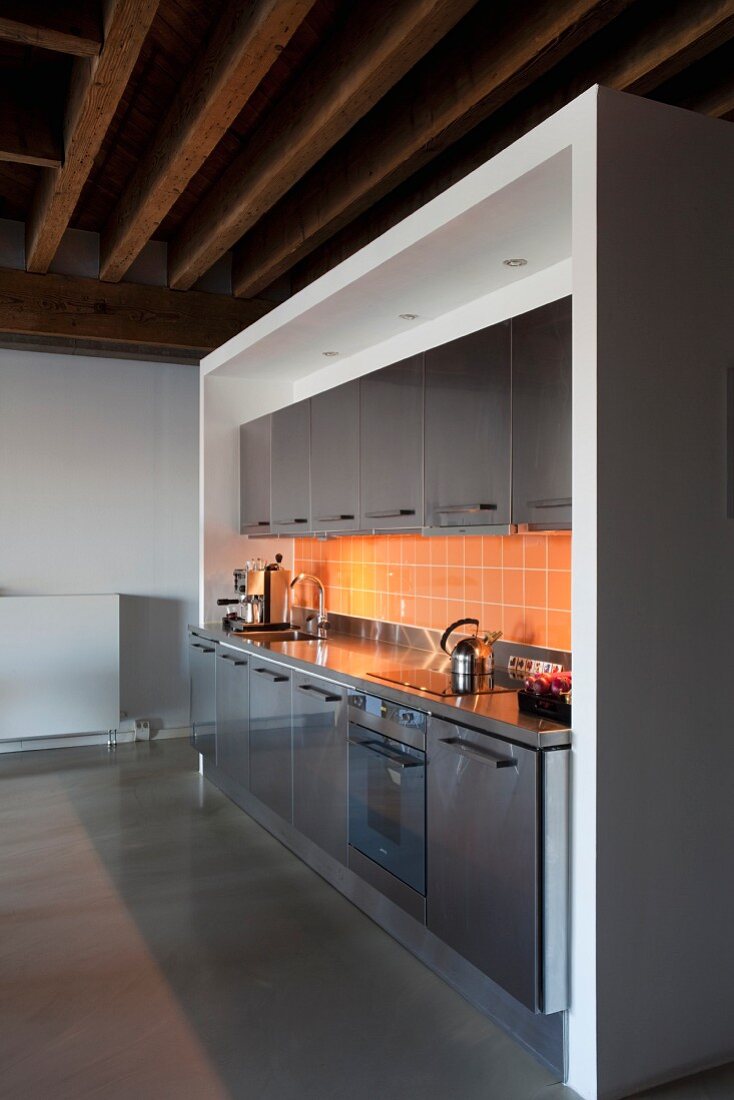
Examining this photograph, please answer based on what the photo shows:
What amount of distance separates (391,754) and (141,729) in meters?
3.73

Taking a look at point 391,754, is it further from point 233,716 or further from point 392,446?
point 233,716

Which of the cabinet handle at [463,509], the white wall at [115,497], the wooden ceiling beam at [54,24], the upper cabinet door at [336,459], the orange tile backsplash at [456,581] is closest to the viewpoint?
the wooden ceiling beam at [54,24]

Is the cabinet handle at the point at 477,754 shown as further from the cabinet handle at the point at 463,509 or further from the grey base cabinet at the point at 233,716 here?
the grey base cabinet at the point at 233,716

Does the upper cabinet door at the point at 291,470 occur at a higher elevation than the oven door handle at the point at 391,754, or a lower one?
higher

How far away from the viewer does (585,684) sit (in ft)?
7.40

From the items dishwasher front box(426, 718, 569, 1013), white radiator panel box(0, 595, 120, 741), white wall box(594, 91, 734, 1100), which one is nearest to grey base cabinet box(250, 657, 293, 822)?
dishwasher front box(426, 718, 569, 1013)

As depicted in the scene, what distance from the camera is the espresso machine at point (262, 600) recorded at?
515 centimetres

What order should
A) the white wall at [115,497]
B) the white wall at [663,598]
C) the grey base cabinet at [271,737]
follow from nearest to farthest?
the white wall at [663,598], the grey base cabinet at [271,737], the white wall at [115,497]

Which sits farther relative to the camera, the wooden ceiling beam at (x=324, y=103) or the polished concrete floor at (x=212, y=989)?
the wooden ceiling beam at (x=324, y=103)

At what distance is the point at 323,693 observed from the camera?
11.7ft

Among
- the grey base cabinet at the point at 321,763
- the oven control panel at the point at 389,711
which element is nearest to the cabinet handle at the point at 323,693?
the grey base cabinet at the point at 321,763

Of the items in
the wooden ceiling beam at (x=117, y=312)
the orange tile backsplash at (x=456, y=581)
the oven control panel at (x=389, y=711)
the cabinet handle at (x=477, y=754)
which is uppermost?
the wooden ceiling beam at (x=117, y=312)

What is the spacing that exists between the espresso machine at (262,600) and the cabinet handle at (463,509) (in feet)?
6.66

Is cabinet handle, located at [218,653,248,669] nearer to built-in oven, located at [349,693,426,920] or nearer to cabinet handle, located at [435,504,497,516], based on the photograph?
built-in oven, located at [349,693,426,920]
